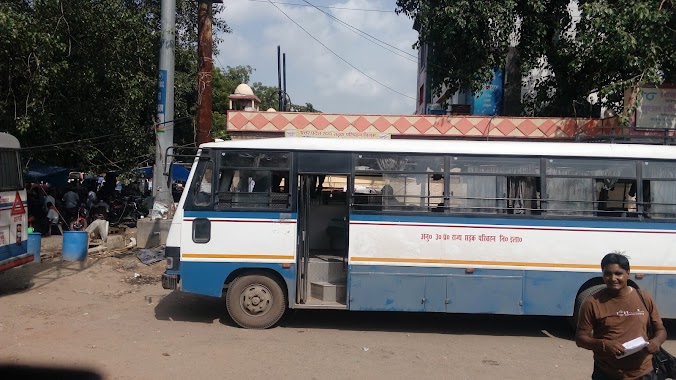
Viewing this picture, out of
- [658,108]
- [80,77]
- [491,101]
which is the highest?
[491,101]

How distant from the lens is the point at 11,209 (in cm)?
915

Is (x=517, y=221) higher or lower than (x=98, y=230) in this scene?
higher

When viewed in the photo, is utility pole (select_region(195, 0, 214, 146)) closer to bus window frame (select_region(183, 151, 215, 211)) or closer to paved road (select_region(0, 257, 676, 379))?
paved road (select_region(0, 257, 676, 379))

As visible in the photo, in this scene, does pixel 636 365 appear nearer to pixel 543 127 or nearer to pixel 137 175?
pixel 543 127

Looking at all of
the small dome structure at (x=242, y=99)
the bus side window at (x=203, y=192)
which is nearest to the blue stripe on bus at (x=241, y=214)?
the bus side window at (x=203, y=192)

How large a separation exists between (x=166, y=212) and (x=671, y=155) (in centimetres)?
1026

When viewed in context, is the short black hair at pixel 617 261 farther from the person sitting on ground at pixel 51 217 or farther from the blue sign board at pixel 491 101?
the blue sign board at pixel 491 101

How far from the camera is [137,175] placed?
1578cm

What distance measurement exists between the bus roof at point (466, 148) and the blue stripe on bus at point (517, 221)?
2.90ft

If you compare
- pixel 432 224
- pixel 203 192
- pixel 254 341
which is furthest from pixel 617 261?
pixel 203 192

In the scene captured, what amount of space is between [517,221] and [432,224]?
113cm

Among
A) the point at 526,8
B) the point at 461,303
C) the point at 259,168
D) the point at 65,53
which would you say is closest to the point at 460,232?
the point at 461,303

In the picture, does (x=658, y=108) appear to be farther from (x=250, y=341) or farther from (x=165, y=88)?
(x=165, y=88)

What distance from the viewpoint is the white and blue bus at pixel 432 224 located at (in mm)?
7340
